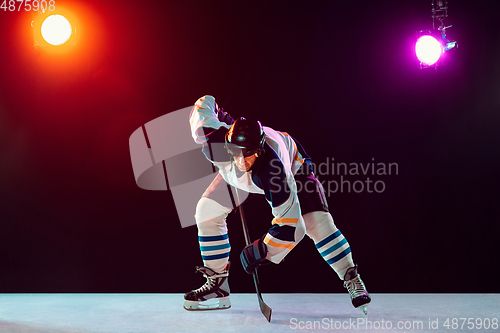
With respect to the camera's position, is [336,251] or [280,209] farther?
[336,251]

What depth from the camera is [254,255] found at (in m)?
2.15

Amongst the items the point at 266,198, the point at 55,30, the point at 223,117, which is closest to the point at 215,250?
the point at 266,198

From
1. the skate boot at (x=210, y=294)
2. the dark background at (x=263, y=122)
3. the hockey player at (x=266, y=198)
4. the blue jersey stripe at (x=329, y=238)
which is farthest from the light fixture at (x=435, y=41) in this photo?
the skate boot at (x=210, y=294)

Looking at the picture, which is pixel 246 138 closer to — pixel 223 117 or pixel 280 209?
pixel 280 209

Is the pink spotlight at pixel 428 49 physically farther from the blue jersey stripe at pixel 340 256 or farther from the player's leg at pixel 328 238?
the blue jersey stripe at pixel 340 256

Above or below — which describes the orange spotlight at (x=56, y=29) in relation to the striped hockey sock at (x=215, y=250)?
above

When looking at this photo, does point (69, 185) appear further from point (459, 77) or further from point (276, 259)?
point (459, 77)

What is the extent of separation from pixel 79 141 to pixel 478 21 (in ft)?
9.49

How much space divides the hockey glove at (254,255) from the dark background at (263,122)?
3.13 ft

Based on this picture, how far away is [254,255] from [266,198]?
0.29 metres

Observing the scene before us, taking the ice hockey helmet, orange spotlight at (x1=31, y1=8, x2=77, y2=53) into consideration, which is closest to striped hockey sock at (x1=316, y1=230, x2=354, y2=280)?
the ice hockey helmet

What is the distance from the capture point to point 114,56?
10.3ft

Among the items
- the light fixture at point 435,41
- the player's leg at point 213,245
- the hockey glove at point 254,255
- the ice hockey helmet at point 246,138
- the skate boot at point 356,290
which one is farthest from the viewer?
the light fixture at point 435,41

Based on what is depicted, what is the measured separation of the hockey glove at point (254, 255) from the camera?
6.92ft
